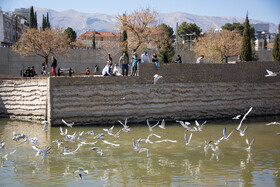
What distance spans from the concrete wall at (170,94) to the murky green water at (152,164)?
9.25ft

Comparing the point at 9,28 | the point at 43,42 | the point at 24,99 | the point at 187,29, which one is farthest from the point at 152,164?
the point at 187,29

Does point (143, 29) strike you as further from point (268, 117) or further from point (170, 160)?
point (170, 160)

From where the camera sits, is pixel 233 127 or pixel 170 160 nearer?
pixel 170 160

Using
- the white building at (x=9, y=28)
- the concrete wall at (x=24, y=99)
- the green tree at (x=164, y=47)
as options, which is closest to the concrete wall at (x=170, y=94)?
the concrete wall at (x=24, y=99)

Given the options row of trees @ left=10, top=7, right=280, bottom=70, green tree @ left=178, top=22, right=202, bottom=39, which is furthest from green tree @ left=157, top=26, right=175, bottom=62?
green tree @ left=178, top=22, right=202, bottom=39

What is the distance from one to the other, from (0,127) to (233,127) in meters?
11.0

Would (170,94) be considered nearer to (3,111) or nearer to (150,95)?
(150,95)

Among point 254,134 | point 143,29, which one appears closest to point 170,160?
point 254,134

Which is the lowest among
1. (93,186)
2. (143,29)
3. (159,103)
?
(93,186)

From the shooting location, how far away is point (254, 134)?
1798 centimetres

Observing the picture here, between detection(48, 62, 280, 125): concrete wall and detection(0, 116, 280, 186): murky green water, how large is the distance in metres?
2.82

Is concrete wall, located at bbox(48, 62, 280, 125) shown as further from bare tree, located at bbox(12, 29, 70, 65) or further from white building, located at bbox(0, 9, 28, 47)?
white building, located at bbox(0, 9, 28, 47)

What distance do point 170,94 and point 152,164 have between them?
9063 millimetres

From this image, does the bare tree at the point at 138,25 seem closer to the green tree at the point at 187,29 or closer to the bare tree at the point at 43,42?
the bare tree at the point at 43,42
